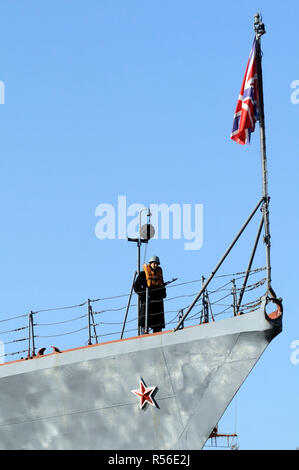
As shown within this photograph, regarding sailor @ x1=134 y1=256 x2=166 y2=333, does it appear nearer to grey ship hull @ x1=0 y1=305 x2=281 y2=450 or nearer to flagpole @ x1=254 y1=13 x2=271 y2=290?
grey ship hull @ x1=0 y1=305 x2=281 y2=450

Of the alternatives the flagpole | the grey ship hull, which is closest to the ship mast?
the flagpole

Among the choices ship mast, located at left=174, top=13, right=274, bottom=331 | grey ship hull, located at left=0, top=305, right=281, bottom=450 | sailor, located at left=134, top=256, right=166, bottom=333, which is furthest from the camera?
sailor, located at left=134, top=256, right=166, bottom=333

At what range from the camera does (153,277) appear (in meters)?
22.5

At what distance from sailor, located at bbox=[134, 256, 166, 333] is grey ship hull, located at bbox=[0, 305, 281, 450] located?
92cm

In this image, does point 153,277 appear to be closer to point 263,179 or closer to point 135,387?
point 135,387

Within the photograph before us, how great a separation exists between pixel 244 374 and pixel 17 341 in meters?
5.43

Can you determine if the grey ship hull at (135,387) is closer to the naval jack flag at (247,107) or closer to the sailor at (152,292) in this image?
the sailor at (152,292)

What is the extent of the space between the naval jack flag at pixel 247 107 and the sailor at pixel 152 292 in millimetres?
3161

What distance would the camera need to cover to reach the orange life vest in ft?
73.7
